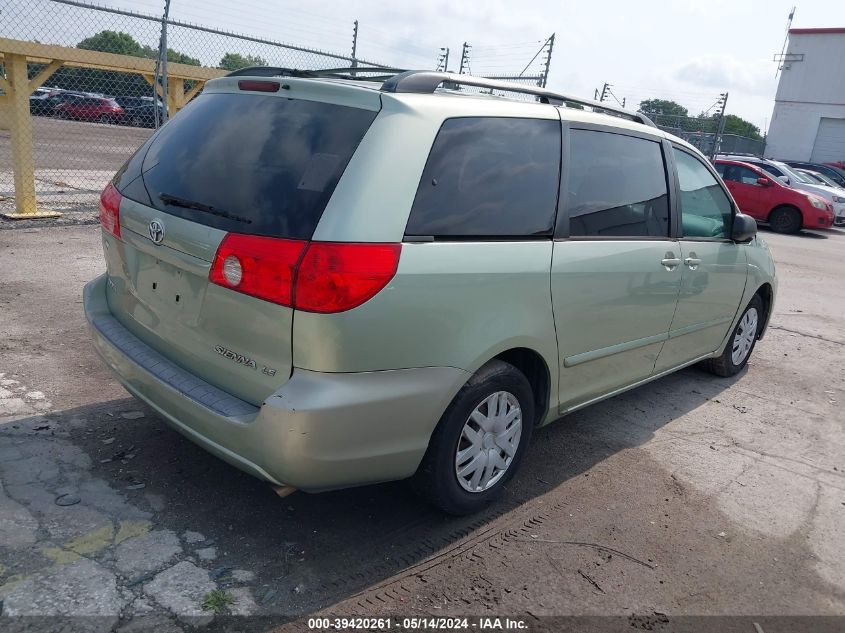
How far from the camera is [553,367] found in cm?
336

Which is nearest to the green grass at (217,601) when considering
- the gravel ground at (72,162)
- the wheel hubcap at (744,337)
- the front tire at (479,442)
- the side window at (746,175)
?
the front tire at (479,442)

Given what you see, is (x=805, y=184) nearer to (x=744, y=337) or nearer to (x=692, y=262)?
(x=744, y=337)

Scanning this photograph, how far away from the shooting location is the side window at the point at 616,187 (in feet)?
11.4

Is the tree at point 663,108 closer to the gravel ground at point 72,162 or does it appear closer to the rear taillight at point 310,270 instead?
the gravel ground at point 72,162

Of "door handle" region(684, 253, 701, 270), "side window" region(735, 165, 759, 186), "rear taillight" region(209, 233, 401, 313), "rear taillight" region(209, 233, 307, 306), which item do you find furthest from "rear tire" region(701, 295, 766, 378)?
"side window" region(735, 165, 759, 186)

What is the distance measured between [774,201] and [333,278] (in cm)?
1616

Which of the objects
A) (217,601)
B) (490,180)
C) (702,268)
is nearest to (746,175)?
(702,268)

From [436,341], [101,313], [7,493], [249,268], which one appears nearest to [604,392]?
[436,341]

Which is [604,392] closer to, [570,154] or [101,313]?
[570,154]

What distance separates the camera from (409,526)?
308cm

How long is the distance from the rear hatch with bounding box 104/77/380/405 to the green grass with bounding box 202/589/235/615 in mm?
688

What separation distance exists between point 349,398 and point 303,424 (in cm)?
18

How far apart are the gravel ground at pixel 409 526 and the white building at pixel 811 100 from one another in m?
40.5

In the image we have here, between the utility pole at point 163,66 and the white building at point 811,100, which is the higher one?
the white building at point 811,100
